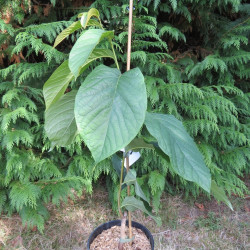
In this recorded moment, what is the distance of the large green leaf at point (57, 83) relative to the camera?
0.68 m

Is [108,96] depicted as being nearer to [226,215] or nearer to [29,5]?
[29,5]

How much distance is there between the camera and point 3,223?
1910mm

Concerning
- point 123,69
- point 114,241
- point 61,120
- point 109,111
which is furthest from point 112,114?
point 123,69

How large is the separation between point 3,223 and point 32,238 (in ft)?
1.02

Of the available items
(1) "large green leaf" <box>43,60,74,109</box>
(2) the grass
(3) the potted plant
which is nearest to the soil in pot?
(3) the potted plant

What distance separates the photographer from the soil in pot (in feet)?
3.07

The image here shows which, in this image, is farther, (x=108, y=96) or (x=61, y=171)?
(x=61, y=171)

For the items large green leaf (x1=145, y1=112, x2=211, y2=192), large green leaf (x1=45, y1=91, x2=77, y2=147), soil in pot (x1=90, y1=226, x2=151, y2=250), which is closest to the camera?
large green leaf (x1=145, y1=112, x2=211, y2=192)

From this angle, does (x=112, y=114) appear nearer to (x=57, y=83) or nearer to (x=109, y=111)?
(x=109, y=111)

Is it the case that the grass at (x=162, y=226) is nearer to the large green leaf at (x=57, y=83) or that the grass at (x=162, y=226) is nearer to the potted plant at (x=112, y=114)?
the potted plant at (x=112, y=114)

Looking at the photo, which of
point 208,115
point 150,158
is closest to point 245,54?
point 208,115

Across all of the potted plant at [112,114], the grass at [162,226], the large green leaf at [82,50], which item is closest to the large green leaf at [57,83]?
the potted plant at [112,114]

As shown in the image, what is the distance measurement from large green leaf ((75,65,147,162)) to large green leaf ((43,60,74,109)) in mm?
153

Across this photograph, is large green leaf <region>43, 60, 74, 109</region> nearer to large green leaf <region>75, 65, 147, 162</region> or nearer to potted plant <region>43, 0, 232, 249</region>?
potted plant <region>43, 0, 232, 249</region>
